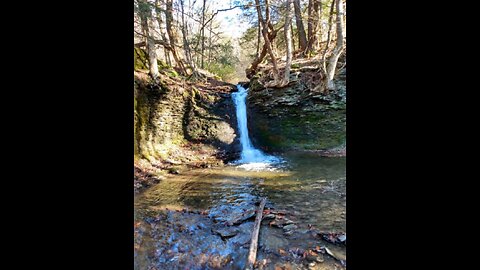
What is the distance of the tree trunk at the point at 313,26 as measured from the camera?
11375 millimetres

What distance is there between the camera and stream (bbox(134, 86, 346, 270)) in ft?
11.4

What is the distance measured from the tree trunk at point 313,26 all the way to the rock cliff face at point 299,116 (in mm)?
2396

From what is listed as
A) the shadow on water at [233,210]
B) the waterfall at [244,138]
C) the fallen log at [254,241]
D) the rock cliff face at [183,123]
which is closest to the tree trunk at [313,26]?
the waterfall at [244,138]

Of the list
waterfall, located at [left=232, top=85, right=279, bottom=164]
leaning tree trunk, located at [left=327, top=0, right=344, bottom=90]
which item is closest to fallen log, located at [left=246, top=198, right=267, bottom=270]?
waterfall, located at [left=232, top=85, right=279, bottom=164]

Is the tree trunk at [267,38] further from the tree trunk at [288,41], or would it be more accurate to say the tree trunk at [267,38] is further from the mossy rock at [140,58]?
the mossy rock at [140,58]

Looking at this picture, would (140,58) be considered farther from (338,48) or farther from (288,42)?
(338,48)

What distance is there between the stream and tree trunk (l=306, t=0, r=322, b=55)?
7442mm

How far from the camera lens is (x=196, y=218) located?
4.91 metres

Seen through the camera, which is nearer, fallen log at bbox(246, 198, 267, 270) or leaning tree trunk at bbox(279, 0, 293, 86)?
fallen log at bbox(246, 198, 267, 270)

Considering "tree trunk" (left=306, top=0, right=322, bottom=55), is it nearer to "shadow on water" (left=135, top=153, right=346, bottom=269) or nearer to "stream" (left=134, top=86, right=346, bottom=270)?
"shadow on water" (left=135, top=153, right=346, bottom=269)

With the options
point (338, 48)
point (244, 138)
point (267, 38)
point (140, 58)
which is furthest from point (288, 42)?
point (140, 58)
